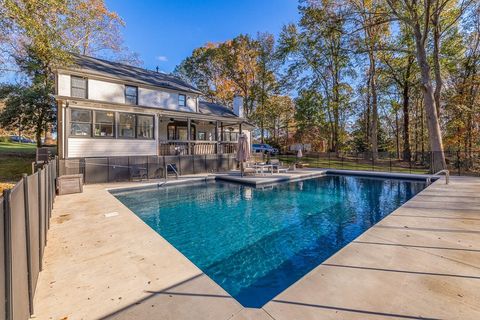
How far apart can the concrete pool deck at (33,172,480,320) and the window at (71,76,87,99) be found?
33.6 feet

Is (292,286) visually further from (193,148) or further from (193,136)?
(193,136)

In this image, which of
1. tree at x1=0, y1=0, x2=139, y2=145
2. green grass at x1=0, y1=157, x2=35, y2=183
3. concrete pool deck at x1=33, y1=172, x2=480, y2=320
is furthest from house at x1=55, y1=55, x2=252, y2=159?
concrete pool deck at x1=33, y1=172, x2=480, y2=320

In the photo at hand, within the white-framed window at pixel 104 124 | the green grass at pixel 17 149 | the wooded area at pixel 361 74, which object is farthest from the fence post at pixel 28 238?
the green grass at pixel 17 149

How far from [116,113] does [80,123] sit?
1710 mm

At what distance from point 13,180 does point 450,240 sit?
1522 cm

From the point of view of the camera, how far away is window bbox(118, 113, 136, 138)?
41.4 feet

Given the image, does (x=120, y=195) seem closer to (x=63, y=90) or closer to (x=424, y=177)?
(x=63, y=90)

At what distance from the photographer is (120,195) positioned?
9641mm

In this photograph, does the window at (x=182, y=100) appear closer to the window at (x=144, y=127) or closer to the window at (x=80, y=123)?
the window at (x=144, y=127)

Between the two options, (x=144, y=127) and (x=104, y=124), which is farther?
(x=144, y=127)

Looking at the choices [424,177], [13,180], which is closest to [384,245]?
[424,177]

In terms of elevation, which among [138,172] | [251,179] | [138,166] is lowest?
[251,179]

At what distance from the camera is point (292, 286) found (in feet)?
9.22

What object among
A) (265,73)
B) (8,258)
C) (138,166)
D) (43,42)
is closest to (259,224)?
(8,258)
